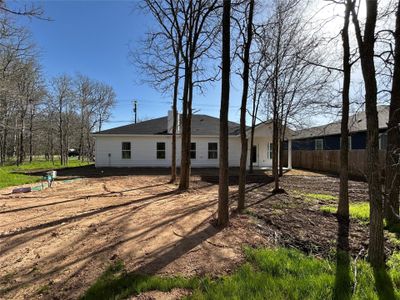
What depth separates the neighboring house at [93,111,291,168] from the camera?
71.7ft

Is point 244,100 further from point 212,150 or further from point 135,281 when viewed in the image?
point 212,150

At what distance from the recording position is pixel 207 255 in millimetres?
4246

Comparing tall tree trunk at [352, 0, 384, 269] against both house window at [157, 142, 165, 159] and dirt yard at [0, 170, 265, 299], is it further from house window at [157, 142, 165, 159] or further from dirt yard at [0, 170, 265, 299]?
house window at [157, 142, 165, 159]

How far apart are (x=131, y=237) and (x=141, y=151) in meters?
17.7

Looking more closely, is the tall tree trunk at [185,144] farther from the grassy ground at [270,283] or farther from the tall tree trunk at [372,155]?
the tall tree trunk at [372,155]

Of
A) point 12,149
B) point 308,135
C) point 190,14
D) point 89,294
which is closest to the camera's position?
point 89,294

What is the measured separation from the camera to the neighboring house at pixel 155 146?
861 inches

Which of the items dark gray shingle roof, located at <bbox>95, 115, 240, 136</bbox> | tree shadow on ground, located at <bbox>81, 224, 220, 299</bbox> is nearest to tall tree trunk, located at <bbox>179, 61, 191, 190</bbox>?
tree shadow on ground, located at <bbox>81, 224, 220, 299</bbox>

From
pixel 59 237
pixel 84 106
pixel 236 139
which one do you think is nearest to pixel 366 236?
pixel 59 237

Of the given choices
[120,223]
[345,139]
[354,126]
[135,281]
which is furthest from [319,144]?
[135,281]

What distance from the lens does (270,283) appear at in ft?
11.0

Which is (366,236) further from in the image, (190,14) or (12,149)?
(12,149)

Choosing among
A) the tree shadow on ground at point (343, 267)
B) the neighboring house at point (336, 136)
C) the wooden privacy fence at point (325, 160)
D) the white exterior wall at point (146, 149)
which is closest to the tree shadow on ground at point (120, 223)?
the tree shadow on ground at point (343, 267)

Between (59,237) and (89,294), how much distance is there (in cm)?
230
